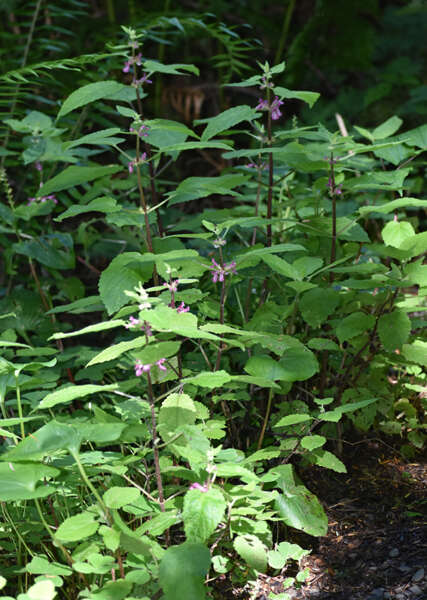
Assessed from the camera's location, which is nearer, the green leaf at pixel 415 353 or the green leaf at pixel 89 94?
the green leaf at pixel 89 94

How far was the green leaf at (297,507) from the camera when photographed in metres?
1.46

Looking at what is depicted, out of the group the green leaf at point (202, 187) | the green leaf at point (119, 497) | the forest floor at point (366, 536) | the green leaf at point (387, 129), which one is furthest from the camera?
the green leaf at point (387, 129)

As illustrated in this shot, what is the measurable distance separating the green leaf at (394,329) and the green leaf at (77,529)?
90 centimetres

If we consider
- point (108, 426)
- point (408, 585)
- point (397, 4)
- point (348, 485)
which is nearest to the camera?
point (108, 426)

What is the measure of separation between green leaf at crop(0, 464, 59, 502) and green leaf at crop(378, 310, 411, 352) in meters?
0.95

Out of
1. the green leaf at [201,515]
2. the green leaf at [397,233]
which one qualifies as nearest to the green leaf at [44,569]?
the green leaf at [201,515]

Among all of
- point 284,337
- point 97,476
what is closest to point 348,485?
point 284,337

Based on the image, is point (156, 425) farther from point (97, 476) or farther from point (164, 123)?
point (164, 123)

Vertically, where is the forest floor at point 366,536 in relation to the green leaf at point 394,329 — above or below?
below

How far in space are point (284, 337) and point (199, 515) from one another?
0.56 m

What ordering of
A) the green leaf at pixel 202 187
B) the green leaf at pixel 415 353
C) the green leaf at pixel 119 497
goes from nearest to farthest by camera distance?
the green leaf at pixel 119 497 < the green leaf at pixel 202 187 < the green leaf at pixel 415 353

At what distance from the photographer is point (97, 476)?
1.59 meters

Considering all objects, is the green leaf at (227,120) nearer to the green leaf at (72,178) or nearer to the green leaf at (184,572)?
the green leaf at (72,178)

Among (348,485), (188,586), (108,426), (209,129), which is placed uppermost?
(209,129)
